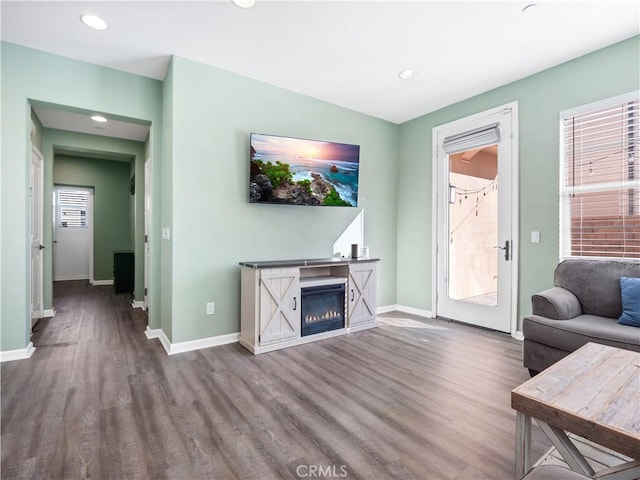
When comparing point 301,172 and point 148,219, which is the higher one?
point 301,172

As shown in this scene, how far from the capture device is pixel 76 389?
7.75 ft

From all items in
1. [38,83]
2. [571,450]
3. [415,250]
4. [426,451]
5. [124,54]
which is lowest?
[426,451]

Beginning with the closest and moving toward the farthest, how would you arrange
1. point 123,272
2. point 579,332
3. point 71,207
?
point 579,332 → point 123,272 → point 71,207

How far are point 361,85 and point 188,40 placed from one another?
→ 1846mm

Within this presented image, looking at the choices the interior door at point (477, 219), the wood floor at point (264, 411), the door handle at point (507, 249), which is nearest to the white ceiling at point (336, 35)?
the interior door at point (477, 219)

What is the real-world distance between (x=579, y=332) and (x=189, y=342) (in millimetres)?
3229

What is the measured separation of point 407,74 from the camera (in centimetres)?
345

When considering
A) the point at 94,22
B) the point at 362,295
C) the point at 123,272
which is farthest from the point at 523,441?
the point at 123,272

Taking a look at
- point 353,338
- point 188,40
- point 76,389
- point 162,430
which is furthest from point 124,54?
point 353,338

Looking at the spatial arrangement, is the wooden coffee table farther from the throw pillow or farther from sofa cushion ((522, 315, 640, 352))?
the throw pillow

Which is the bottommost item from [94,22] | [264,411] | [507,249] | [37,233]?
[264,411]

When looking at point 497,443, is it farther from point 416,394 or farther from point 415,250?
point 415,250

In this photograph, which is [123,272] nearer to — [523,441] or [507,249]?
[507,249]

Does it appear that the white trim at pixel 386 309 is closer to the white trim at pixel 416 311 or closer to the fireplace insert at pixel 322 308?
the white trim at pixel 416 311
